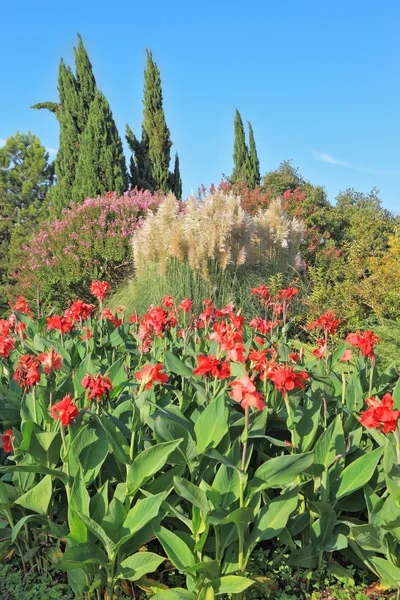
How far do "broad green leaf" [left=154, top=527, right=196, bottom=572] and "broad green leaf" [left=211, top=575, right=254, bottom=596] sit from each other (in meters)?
0.11

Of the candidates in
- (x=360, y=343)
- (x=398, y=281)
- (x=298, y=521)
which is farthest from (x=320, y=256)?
(x=298, y=521)

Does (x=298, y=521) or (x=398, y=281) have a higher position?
(x=398, y=281)

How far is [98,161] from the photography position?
46.9 feet

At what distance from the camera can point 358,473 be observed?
2.08m

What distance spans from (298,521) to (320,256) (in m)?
8.74

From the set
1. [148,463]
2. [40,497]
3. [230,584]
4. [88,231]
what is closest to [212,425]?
[148,463]

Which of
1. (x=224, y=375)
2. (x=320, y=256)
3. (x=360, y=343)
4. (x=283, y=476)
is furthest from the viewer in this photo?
(x=320, y=256)

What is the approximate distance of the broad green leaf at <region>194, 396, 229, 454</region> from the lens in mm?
2115

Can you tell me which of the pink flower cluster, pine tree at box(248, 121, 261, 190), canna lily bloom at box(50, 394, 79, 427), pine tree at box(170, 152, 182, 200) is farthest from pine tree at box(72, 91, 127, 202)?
canna lily bloom at box(50, 394, 79, 427)

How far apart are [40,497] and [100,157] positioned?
43.1 feet

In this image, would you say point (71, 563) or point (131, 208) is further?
point (131, 208)

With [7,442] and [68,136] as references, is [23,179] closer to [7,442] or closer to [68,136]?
[68,136]

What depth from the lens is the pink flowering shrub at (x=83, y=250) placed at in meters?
9.41

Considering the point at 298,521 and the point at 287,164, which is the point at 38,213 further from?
the point at 298,521
